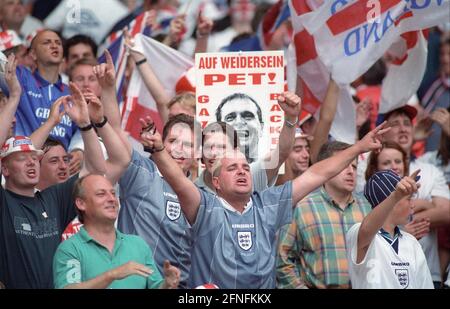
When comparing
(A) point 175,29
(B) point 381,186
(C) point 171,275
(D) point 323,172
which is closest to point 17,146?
(C) point 171,275

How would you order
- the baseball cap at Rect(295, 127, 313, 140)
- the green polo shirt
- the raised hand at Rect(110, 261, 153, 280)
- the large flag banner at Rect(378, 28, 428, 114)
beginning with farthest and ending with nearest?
the large flag banner at Rect(378, 28, 428, 114) < the baseball cap at Rect(295, 127, 313, 140) < the green polo shirt < the raised hand at Rect(110, 261, 153, 280)

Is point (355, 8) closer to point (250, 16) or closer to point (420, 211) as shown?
point (420, 211)

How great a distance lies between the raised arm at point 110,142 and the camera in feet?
30.5

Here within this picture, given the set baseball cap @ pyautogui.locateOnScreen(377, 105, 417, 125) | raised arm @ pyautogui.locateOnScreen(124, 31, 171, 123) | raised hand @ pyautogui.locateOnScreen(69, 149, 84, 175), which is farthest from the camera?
baseball cap @ pyautogui.locateOnScreen(377, 105, 417, 125)

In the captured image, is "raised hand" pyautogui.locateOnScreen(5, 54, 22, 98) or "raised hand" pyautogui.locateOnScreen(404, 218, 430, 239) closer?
"raised hand" pyautogui.locateOnScreen(5, 54, 22, 98)

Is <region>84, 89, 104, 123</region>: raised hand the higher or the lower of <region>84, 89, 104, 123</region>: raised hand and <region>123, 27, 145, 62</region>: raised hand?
the lower

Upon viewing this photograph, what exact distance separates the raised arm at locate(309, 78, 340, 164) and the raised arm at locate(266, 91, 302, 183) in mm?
1318

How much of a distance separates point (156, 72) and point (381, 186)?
3.33m

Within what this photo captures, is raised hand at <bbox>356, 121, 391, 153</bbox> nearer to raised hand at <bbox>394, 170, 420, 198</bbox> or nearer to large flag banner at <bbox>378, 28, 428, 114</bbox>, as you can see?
raised hand at <bbox>394, 170, 420, 198</bbox>

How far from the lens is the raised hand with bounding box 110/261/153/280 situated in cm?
800

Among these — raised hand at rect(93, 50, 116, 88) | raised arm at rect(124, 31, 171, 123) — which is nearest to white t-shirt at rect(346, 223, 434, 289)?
raised hand at rect(93, 50, 116, 88)

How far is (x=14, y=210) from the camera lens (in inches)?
364

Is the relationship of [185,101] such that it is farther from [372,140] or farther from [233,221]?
[372,140]

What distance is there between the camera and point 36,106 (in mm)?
10992
